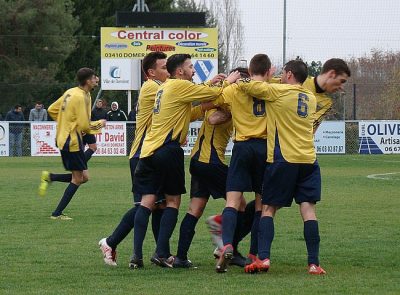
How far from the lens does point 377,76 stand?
177 ft

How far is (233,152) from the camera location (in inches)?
359

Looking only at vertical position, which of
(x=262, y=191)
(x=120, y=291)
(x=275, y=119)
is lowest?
(x=120, y=291)

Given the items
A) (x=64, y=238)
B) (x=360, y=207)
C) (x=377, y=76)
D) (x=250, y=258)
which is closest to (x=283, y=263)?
(x=250, y=258)

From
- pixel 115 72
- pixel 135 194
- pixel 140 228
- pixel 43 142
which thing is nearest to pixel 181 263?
pixel 140 228

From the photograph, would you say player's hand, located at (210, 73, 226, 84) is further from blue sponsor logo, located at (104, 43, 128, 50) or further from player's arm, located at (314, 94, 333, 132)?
blue sponsor logo, located at (104, 43, 128, 50)

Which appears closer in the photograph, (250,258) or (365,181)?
(250,258)

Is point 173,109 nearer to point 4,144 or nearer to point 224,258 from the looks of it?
point 224,258

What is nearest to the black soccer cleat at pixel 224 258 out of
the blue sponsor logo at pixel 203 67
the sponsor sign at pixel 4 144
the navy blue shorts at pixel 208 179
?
the navy blue shorts at pixel 208 179

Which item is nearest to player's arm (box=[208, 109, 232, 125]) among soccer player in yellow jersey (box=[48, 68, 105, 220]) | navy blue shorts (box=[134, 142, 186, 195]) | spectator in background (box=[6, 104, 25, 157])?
navy blue shorts (box=[134, 142, 186, 195])

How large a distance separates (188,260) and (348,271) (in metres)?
1.52

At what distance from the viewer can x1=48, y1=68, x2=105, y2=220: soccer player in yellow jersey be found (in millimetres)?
13906

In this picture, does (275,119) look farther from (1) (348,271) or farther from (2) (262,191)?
(1) (348,271)

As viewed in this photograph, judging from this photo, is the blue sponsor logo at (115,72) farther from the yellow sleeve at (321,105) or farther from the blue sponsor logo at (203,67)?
the yellow sleeve at (321,105)

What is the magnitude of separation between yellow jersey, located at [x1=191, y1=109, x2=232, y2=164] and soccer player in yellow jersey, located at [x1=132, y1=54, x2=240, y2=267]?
224mm
